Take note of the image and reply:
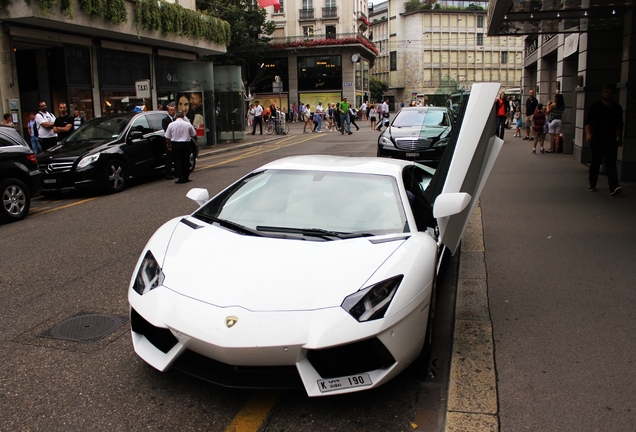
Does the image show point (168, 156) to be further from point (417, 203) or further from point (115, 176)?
point (417, 203)

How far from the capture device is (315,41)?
6059 centimetres

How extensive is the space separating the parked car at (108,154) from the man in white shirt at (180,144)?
652 millimetres

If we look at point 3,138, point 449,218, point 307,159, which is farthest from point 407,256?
point 3,138

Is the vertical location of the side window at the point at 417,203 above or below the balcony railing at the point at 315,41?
below

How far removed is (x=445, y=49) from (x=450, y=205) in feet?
328

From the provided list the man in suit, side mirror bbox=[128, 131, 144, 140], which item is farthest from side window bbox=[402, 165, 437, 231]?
the man in suit

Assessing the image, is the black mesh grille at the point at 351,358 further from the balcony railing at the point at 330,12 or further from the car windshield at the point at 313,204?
the balcony railing at the point at 330,12

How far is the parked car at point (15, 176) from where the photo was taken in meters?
9.55

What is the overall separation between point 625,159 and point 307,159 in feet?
28.7

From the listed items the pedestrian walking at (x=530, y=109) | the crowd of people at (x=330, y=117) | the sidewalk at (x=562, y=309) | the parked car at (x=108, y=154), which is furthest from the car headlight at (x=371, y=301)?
the pedestrian walking at (x=530, y=109)

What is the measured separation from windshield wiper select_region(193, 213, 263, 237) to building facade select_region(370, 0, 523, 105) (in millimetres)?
93633

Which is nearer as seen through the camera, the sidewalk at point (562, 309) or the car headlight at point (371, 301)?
the car headlight at point (371, 301)

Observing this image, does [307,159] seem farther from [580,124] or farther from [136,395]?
[580,124]

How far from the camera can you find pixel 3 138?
9844 mm
